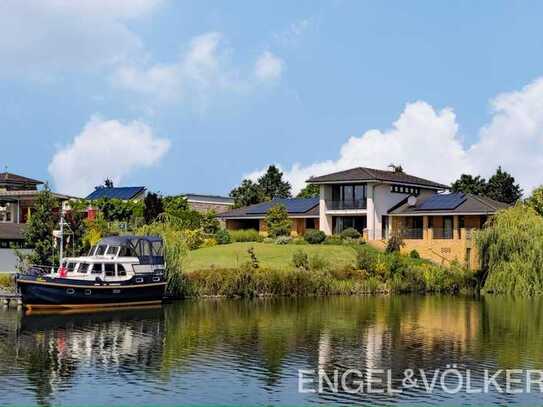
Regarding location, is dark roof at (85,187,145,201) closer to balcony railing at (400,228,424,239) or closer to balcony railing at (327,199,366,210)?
balcony railing at (327,199,366,210)

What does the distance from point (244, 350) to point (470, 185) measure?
6396 centimetres

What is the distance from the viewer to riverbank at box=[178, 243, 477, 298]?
51.8 m

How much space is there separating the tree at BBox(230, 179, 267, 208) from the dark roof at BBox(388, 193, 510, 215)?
22.7 meters

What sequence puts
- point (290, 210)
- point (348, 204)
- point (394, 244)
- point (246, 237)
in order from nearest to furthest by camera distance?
point (394, 244) → point (246, 237) → point (348, 204) → point (290, 210)

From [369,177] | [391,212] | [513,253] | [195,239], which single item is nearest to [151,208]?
[195,239]

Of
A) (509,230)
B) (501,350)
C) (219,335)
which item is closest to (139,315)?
(219,335)

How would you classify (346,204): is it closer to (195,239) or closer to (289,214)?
(289,214)

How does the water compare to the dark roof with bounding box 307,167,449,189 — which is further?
→ the dark roof with bounding box 307,167,449,189

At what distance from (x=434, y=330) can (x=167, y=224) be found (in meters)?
20.7

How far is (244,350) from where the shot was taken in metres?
30.0

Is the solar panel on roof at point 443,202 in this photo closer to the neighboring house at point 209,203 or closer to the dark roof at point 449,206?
the dark roof at point 449,206

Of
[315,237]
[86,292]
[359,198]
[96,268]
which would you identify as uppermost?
[359,198]

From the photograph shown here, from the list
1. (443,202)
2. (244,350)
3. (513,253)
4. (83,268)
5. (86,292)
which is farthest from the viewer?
(443,202)

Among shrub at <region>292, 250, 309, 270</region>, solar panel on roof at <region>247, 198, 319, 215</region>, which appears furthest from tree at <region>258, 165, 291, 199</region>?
shrub at <region>292, 250, 309, 270</region>
